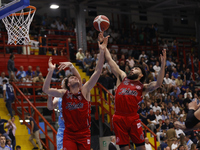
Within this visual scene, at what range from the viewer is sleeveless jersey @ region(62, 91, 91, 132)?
7.00 metres

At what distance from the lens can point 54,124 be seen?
52.7ft

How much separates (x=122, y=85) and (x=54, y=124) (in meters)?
9.09

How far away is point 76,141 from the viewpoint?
6969 millimetres

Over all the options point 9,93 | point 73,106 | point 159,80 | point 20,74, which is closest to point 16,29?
point 9,93

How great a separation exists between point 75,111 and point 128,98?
115 centimetres

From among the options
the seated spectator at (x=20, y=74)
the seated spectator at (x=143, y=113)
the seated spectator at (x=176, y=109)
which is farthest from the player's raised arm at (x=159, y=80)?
the seated spectator at (x=176, y=109)

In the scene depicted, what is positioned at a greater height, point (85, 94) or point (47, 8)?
point (47, 8)

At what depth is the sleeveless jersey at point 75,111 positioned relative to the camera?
23.0ft

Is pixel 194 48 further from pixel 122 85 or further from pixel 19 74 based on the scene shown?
pixel 122 85

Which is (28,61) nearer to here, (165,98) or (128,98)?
(165,98)

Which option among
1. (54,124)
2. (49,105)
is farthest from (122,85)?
(54,124)

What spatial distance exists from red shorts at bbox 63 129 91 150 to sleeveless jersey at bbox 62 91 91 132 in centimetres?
10

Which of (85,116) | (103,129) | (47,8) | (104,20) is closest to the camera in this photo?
(85,116)

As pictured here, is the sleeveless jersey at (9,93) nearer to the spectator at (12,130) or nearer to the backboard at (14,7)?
the spectator at (12,130)
